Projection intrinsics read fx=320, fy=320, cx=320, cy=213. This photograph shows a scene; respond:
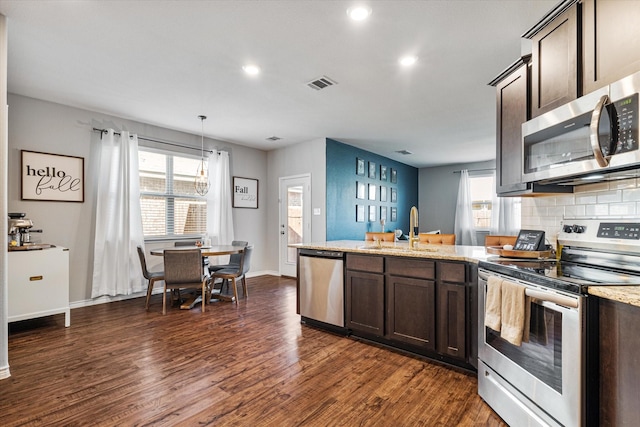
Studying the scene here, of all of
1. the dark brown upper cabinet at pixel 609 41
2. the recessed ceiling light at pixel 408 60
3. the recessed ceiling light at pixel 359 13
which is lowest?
the dark brown upper cabinet at pixel 609 41

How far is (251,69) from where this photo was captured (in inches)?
124

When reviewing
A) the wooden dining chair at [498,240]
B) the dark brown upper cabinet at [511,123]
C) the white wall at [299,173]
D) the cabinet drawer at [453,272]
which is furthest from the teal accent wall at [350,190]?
the dark brown upper cabinet at [511,123]

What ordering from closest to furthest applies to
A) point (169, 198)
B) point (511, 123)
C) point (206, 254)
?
1. point (511, 123)
2. point (206, 254)
3. point (169, 198)

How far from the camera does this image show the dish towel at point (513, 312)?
1624 millimetres

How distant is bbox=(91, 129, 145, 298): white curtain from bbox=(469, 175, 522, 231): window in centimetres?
742

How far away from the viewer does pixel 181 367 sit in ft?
8.21

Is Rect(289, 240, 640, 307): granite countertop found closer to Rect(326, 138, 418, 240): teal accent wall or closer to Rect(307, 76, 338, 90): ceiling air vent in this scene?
Rect(307, 76, 338, 90): ceiling air vent

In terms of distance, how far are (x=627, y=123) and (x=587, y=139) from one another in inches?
8.3

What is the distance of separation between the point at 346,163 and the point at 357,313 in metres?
3.76

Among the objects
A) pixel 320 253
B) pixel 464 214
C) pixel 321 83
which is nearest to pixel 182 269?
pixel 320 253

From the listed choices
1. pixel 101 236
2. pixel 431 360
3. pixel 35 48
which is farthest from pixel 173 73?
pixel 431 360

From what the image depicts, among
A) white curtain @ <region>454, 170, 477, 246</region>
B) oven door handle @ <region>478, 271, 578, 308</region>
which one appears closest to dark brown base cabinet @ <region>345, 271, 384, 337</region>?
oven door handle @ <region>478, 271, 578, 308</region>

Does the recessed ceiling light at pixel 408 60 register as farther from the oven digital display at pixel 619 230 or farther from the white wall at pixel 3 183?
the white wall at pixel 3 183

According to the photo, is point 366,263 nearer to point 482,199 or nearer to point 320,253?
point 320,253
